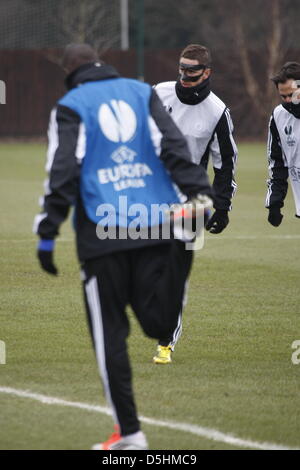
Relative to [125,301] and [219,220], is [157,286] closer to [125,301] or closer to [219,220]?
[125,301]

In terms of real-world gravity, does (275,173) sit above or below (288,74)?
below

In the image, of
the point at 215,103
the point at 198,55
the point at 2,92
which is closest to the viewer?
the point at 198,55

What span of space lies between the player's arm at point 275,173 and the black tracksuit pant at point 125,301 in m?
3.65

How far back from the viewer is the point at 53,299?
10516 millimetres

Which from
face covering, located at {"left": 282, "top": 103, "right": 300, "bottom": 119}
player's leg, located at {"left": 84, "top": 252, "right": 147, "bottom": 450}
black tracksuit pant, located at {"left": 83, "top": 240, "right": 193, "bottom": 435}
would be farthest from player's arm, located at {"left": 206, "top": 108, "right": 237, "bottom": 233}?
player's leg, located at {"left": 84, "top": 252, "right": 147, "bottom": 450}

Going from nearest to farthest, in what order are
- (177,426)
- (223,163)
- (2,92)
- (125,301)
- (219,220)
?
1. (125,301)
2. (177,426)
3. (223,163)
4. (219,220)
5. (2,92)

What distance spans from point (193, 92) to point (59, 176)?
2.94 meters

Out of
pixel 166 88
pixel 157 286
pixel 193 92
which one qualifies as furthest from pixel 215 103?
pixel 157 286

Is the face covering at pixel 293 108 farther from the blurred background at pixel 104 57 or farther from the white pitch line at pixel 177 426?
the blurred background at pixel 104 57

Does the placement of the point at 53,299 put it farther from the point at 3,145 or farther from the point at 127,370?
the point at 3,145

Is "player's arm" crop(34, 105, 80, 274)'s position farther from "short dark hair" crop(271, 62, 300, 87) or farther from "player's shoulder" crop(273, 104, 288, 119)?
"player's shoulder" crop(273, 104, 288, 119)

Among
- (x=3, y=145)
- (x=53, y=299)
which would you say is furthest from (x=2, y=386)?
(x=3, y=145)

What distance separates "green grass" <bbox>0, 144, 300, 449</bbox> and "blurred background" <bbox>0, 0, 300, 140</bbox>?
23.4 m

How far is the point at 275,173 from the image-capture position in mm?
9516
